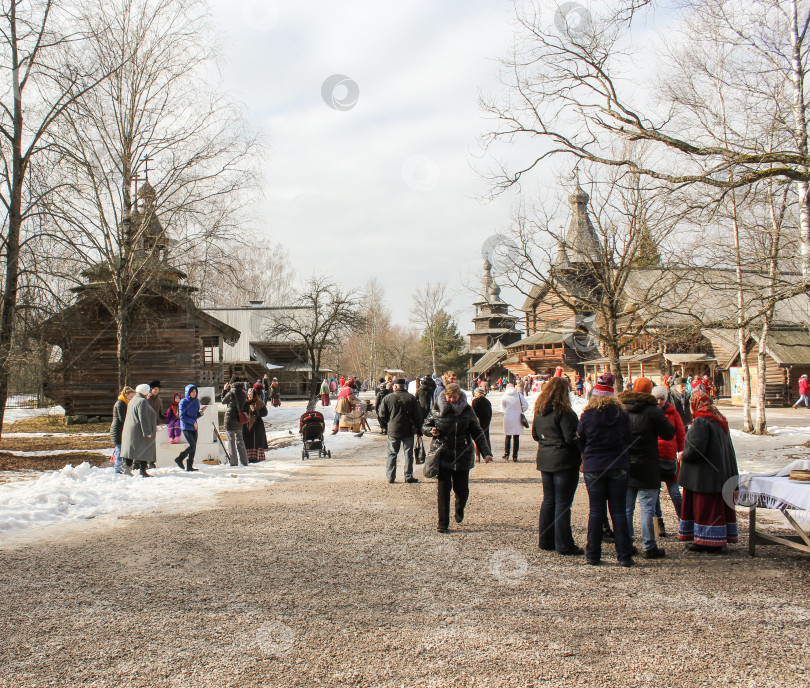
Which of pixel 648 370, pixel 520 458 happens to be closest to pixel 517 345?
pixel 648 370

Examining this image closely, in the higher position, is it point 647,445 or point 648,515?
point 647,445

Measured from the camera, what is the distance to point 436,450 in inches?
315

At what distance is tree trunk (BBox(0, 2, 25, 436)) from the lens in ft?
52.2

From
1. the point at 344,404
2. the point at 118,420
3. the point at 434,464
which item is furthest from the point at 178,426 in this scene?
the point at 434,464

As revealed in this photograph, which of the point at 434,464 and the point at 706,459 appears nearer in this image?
the point at 706,459

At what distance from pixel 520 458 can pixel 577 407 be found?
19.0m

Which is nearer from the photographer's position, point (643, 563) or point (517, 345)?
point (643, 563)

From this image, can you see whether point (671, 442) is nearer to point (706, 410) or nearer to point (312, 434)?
point (706, 410)

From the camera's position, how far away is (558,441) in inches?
274

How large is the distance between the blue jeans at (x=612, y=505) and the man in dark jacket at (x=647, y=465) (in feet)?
0.84

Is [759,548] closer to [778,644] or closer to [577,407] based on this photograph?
[778,644]

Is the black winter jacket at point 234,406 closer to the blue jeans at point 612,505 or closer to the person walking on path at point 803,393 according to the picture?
the blue jeans at point 612,505

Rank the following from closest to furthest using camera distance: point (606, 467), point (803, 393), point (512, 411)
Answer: point (606, 467) < point (512, 411) < point (803, 393)

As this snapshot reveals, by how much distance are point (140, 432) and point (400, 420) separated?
491 cm
